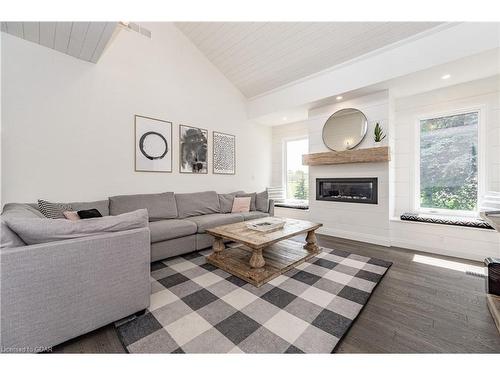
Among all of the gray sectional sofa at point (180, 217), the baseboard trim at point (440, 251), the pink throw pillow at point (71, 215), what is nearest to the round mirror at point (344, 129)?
the baseboard trim at point (440, 251)

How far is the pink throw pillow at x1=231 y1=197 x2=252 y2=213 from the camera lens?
13.0ft

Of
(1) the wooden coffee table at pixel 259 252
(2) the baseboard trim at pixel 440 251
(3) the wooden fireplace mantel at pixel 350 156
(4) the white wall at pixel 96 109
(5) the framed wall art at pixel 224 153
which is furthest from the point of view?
(5) the framed wall art at pixel 224 153

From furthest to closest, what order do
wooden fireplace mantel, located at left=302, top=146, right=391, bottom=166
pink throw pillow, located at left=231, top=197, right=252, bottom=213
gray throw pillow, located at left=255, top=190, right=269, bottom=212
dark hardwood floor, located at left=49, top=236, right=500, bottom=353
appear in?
1. gray throw pillow, located at left=255, top=190, right=269, bottom=212
2. pink throw pillow, located at left=231, top=197, right=252, bottom=213
3. wooden fireplace mantel, located at left=302, top=146, right=391, bottom=166
4. dark hardwood floor, located at left=49, top=236, right=500, bottom=353

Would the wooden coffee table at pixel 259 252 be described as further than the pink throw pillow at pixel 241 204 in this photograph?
No

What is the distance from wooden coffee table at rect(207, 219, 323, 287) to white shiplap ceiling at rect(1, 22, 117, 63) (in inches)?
99.1

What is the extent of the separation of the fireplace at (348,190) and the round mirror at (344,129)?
0.62 metres

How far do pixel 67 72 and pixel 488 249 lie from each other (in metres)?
5.86

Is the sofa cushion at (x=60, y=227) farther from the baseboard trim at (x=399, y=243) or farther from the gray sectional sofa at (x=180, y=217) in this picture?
the baseboard trim at (x=399, y=243)

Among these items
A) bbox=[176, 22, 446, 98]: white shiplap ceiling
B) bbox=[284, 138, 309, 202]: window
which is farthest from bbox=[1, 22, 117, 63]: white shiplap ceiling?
bbox=[284, 138, 309, 202]: window

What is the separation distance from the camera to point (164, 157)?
11.5 ft

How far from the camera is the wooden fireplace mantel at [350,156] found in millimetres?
3178

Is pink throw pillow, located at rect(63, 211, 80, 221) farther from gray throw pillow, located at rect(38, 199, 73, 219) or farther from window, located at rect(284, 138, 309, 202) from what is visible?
window, located at rect(284, 138, 309, 202)
